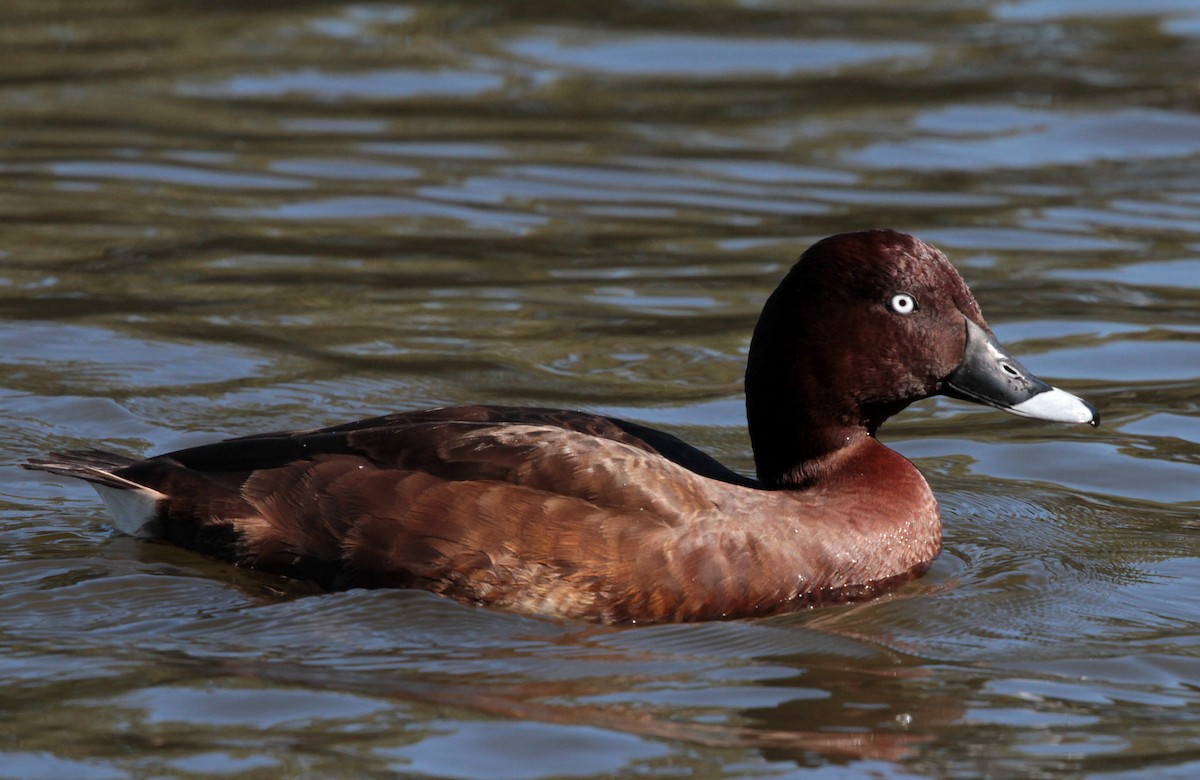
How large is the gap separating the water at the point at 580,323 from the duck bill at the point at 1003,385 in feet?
1.78

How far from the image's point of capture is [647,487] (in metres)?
5.90

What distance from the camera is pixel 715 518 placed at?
592 centimetres

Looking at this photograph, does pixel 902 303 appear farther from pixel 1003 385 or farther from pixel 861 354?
pixel 1003 385

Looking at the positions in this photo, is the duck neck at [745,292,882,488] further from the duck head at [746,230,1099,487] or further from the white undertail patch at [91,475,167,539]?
the white undertail patch at [91,475,167,539]

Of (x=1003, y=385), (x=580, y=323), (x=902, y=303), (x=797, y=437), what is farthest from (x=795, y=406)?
(x=580, y=323)

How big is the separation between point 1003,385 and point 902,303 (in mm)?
467

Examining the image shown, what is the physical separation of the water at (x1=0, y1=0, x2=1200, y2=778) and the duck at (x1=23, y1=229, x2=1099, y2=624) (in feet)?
0.42

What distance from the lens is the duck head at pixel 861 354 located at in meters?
6.23

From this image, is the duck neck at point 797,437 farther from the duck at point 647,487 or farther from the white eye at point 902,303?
the white eye at point 902,303

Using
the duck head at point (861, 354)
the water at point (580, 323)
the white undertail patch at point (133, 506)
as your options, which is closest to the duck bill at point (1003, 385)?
the duck head at point (861, 354)

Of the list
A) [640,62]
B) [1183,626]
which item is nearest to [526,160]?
[640,62]

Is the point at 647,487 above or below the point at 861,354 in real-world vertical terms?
below

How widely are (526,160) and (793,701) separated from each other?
24.5 ft

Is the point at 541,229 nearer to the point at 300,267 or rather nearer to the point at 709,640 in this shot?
the point at 300,267
